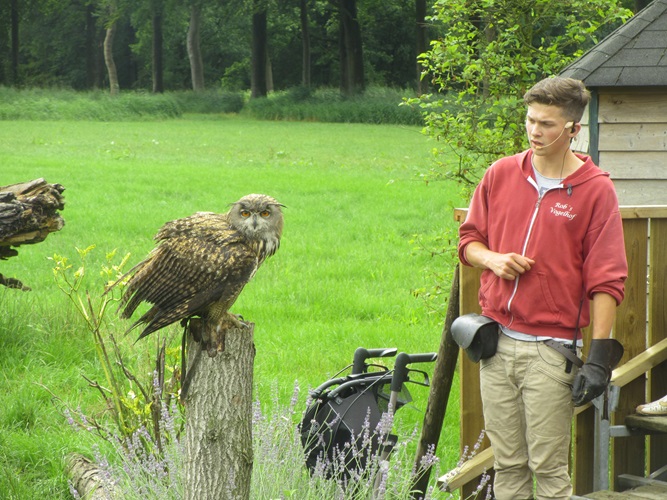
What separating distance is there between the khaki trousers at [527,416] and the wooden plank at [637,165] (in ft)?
11.2

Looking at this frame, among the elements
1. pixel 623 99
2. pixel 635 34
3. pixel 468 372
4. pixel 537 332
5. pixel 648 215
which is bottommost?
pixel 468 372

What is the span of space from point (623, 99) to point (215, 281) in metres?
4.04

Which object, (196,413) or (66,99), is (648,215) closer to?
(196,413)

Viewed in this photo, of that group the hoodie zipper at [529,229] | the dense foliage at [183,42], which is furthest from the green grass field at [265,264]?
the dense foliage at [183,42]

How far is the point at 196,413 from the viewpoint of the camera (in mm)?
3488

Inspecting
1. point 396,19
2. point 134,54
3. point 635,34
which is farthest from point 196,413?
point 134,54

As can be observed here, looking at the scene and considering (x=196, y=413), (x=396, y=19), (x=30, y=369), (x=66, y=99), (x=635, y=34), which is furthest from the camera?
(x=396, y=19)

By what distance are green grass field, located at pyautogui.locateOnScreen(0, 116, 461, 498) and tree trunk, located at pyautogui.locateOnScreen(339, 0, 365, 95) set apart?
23660mm

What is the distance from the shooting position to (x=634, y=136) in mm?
6605

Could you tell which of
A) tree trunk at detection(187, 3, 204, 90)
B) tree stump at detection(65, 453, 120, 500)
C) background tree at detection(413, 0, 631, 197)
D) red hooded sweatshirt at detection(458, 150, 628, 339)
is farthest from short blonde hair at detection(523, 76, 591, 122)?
tree trunk at detection(187, 3, 204, 90)

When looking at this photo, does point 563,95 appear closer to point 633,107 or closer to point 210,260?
point 210,260

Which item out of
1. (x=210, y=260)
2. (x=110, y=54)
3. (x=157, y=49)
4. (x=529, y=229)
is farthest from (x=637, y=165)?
(x=110, y=54)

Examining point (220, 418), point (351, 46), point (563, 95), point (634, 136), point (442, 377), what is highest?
point (351, 46)

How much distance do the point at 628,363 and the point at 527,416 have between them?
2.78ft
